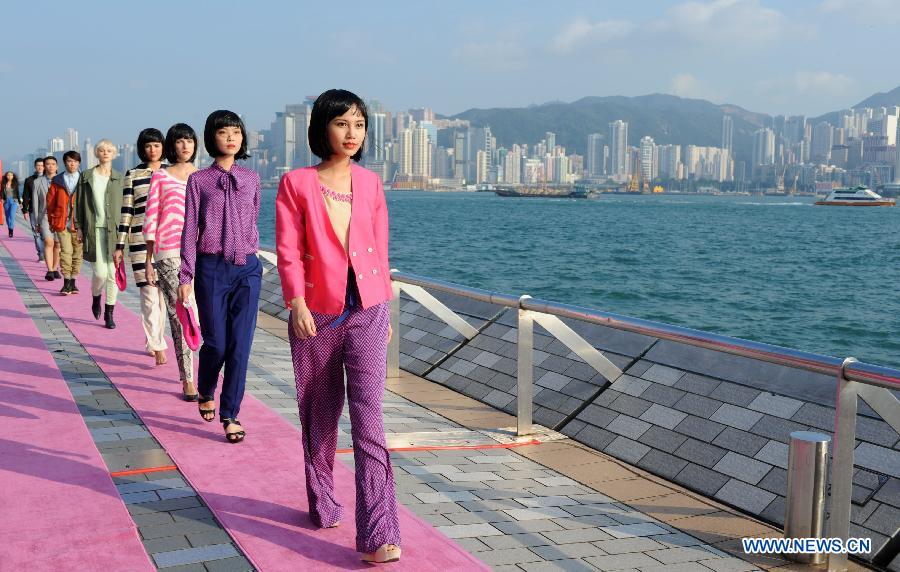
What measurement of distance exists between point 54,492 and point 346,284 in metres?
1.86

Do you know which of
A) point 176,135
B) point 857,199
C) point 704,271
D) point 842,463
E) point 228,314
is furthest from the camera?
point 857,199

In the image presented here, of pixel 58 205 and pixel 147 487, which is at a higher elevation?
pixel 58 205

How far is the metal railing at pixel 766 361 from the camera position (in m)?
3.70

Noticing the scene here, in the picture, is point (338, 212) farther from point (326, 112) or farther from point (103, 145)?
point (103, 145)

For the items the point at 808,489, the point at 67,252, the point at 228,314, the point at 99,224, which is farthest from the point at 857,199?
the point at 808,489

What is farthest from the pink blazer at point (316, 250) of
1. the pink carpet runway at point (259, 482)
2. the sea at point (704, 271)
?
the sea at point (704, 271)

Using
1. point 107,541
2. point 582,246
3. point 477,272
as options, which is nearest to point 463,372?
point 107,541

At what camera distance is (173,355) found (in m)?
7.95

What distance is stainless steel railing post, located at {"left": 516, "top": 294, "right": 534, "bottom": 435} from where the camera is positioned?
228 inches

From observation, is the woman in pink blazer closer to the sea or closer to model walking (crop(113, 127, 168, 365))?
model walking (crop(113, 127, 168, 365))

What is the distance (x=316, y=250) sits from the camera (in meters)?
3.58

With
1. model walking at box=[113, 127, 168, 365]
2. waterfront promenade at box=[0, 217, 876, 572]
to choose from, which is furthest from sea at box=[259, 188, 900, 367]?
waterfront promenade at box=[0, 217, 876, 572]

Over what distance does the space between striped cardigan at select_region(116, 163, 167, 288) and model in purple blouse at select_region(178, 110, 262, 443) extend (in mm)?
1759

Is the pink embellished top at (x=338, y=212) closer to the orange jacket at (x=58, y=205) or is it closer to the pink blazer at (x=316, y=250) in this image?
the pink blazer at (x=316, y=250)
